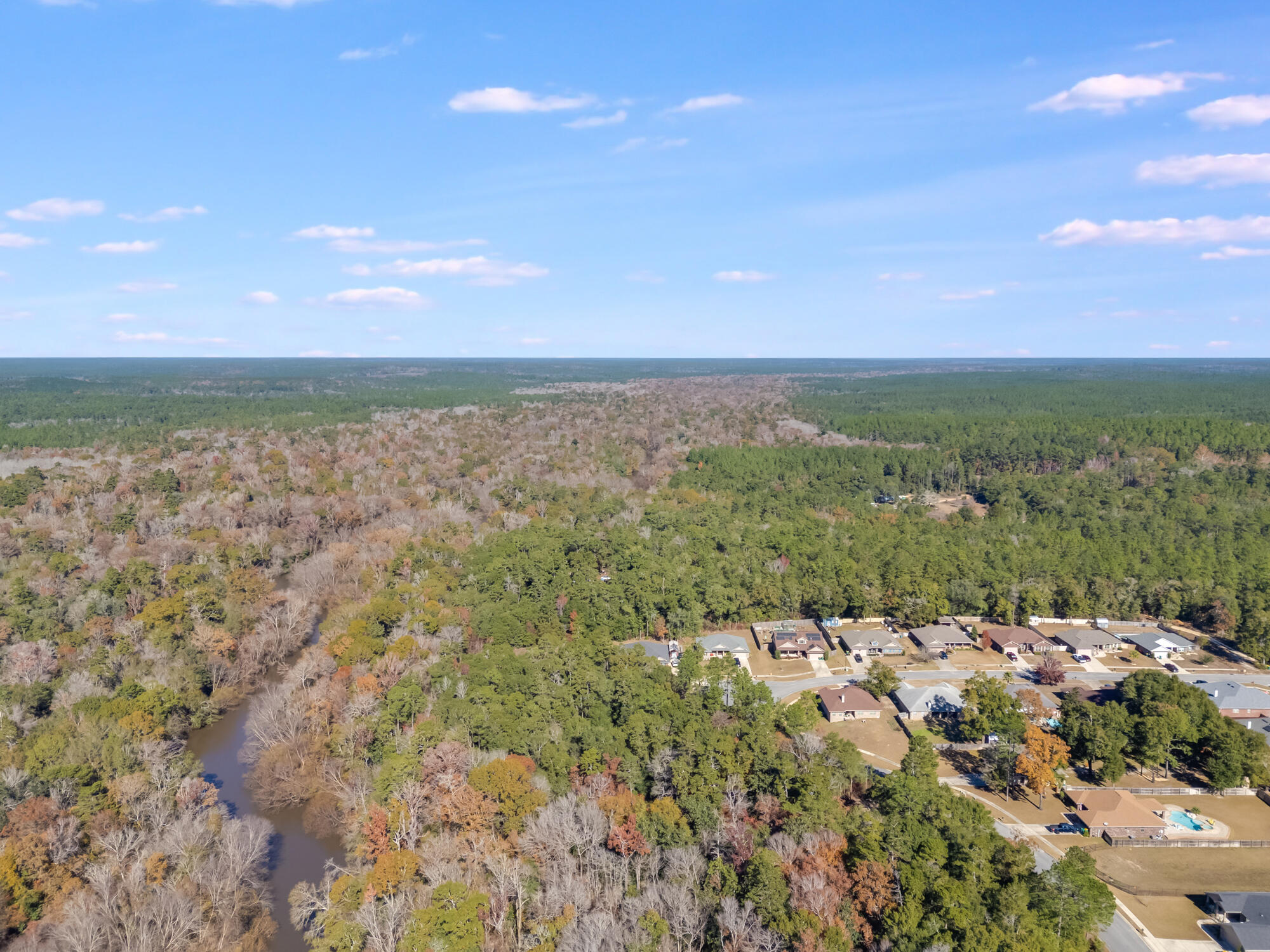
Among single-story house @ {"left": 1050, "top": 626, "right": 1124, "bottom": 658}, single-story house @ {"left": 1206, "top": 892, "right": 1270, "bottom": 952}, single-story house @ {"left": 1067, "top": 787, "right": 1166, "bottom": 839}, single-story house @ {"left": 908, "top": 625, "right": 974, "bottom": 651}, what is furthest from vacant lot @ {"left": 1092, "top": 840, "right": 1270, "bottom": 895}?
single-story house @ {"left": 1050, "top": 626, "right": 1124, "bottom": 658}

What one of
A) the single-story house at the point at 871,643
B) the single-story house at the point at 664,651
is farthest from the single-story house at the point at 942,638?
the single-story house at the point at 664,651

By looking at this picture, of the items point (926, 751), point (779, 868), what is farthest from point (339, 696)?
point (926, 751)

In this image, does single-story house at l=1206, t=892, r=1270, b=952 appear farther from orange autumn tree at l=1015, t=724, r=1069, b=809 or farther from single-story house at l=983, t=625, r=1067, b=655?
single-story house at l=983, t=625, r=1067, b=655

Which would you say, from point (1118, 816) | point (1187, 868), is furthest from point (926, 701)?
point (1187, 868)

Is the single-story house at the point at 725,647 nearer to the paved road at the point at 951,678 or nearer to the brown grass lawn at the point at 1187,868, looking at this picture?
the paved road at the point at 951,678

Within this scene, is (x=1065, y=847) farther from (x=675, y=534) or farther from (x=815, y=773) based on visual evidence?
(x=675, y=534)

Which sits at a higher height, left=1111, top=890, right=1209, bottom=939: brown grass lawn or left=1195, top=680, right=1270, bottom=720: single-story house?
left=1195, top=680, right=1270, bottom=720: single-story house
